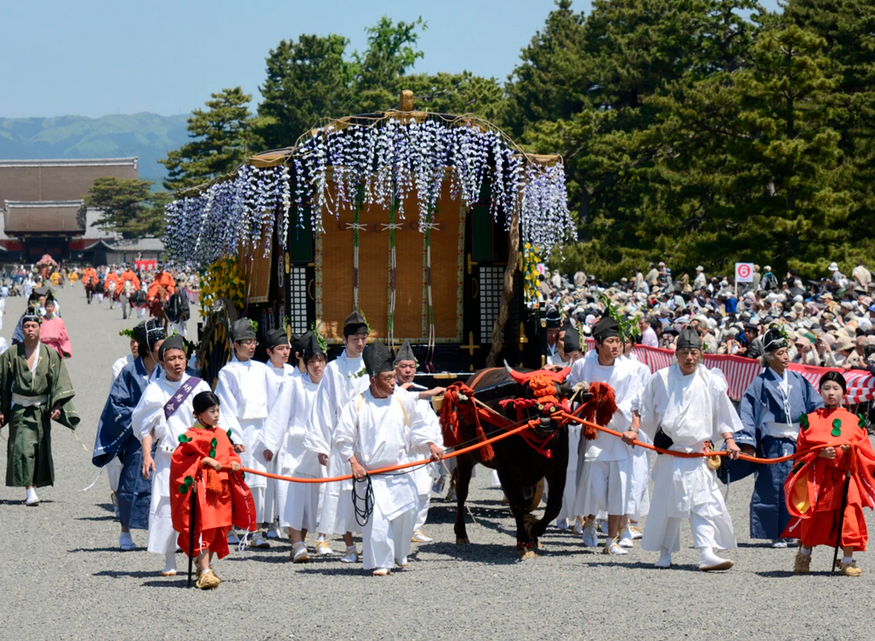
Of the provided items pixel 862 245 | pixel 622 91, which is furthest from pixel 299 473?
pixel 622 91

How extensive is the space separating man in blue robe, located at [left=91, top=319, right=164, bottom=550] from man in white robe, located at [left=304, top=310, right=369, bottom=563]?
1.29 m

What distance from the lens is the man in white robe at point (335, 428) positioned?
8.45 m

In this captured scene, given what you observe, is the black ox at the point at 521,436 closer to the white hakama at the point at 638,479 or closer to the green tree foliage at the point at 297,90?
the white hakama at the point at 638,479

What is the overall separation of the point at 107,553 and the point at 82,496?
3.14 metres

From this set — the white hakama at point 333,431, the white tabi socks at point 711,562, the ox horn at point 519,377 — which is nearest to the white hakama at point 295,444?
the white hakama at point 333,431

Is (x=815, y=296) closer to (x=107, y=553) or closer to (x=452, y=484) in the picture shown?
(x=452, y=484)

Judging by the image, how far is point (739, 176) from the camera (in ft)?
90.8

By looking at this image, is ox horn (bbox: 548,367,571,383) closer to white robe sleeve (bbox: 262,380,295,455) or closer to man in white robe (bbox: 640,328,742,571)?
man in white robe (bbox: 640,328,742,571)

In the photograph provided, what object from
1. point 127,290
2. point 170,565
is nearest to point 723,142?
point 127,290

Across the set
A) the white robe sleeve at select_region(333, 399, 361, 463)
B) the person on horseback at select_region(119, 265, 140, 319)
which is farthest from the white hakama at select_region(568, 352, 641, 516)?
the person on horseback at select_region(119, 265, 140, 319)

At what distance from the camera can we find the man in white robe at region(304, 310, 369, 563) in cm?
845

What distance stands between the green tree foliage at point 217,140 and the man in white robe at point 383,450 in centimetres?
4906

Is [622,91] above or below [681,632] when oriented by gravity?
above

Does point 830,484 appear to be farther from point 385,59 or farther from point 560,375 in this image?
point 385,59
